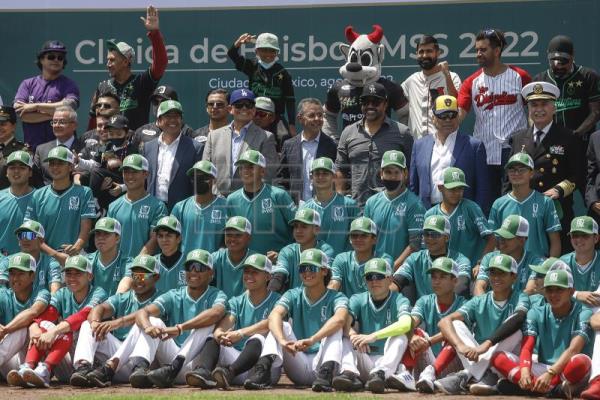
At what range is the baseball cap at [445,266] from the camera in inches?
508

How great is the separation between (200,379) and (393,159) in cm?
301

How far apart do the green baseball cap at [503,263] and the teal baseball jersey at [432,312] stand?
546mm

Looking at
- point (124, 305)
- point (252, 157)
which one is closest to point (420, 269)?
point (252, 157)

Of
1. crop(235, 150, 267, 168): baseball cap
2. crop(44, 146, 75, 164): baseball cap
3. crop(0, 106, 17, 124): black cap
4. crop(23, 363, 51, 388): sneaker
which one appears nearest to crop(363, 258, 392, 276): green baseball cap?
crop(235, 150, 267, 168): baseball cap

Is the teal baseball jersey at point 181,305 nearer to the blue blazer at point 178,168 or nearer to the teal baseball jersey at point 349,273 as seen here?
the teal baseball jersey at point 349,273

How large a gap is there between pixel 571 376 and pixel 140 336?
3.98 meters

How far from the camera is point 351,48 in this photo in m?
15.8

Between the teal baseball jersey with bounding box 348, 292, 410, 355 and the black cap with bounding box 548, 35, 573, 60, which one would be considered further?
the black cap with bounding box 548, 35, 573, 60

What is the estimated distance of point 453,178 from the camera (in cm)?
1370

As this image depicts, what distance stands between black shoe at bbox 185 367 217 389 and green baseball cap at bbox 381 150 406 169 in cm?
284

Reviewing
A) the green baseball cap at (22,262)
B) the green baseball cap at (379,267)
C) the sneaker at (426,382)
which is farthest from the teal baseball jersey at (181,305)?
the sneaker at (426,382)

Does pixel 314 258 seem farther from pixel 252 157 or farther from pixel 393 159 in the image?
pixel 252 157

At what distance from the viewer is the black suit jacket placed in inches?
595

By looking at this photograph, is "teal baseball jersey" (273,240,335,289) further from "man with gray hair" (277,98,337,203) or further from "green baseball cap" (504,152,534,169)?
"green baseball cap" (504,152,534,169)
